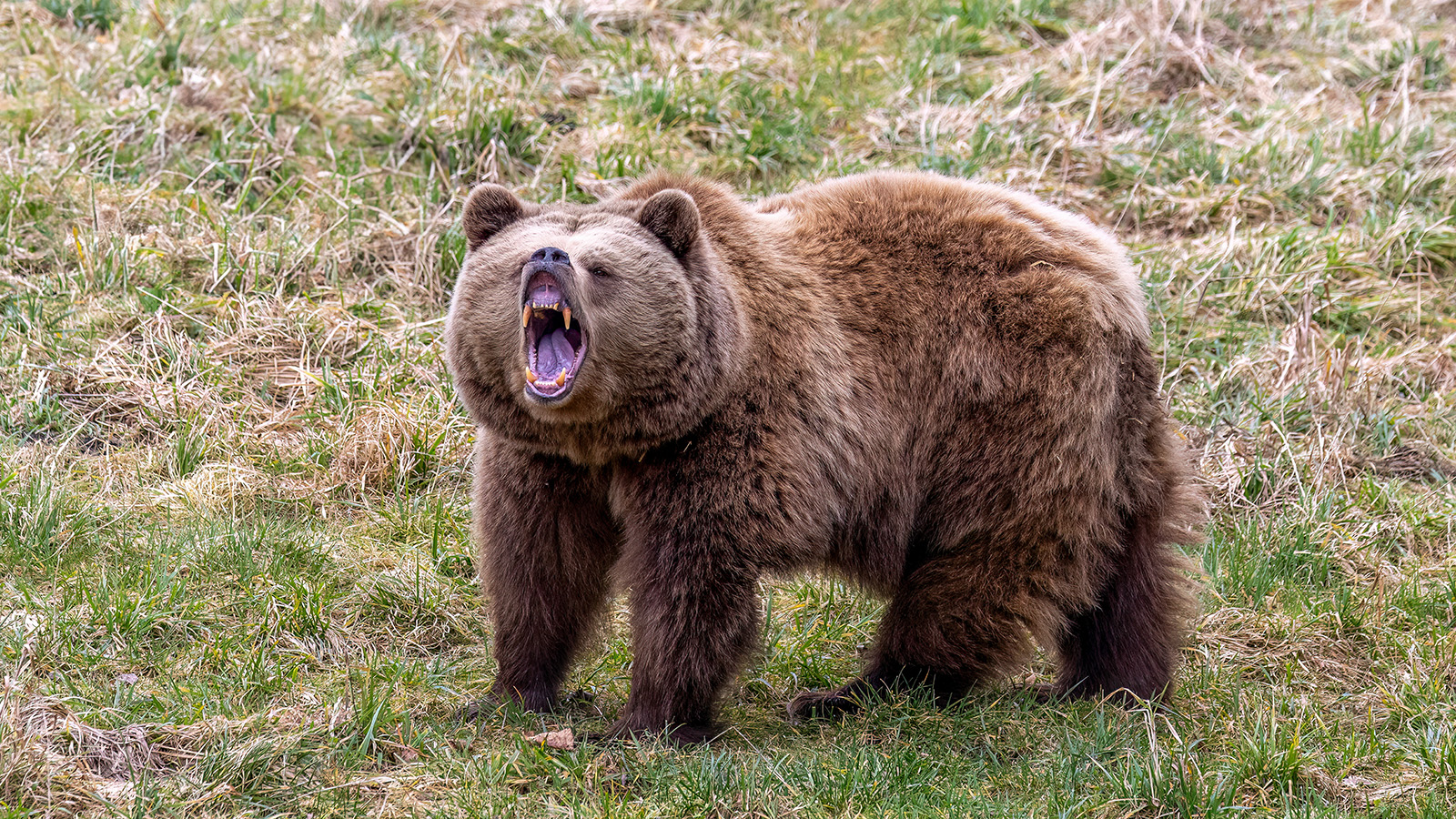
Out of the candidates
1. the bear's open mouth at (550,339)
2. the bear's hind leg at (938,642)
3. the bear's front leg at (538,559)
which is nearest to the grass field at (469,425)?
the bear's hind leg at (938,642)

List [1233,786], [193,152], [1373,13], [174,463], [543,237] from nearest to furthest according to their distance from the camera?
1. [1233,786]
2. [543,237]
3. [174,463]
4. [193,152]
5. [1373,13]

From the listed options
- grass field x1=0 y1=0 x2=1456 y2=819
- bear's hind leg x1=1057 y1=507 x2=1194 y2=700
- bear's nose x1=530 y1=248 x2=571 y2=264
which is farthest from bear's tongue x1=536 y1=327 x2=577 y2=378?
bear's hind leg x1=1057 y1=507 x2=1194 y2=700

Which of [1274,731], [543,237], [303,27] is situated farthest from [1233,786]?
[303,27]

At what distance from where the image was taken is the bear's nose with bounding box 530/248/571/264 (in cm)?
409

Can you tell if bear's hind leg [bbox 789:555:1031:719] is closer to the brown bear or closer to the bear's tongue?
the brown bear

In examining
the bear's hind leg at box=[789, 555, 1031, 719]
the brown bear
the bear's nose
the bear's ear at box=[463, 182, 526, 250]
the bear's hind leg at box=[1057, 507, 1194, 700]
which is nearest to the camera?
the bear's nose

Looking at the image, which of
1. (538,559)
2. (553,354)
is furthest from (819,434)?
(538,559)

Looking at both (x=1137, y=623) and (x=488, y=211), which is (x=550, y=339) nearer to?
(x=488, y=211)

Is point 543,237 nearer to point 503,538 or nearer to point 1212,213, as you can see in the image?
point 503,538

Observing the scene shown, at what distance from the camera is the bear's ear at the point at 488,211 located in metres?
4.59

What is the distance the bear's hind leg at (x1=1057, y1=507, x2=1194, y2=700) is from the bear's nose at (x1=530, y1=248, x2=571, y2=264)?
2.35 metres

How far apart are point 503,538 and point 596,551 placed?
0.33m

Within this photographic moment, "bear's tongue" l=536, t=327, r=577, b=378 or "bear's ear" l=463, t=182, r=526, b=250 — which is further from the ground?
"bear's ear" l=463, t=182, r=526, b=250

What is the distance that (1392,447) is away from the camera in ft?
22.2
